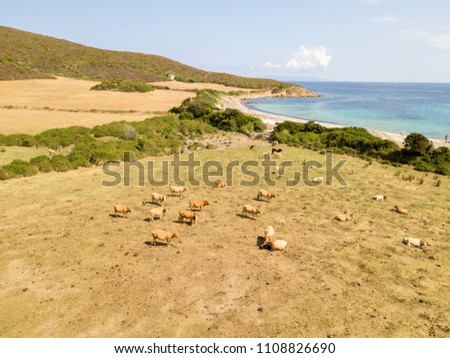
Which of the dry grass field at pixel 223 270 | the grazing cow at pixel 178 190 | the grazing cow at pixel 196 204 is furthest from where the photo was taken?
the grazing cow at pixel 178 190

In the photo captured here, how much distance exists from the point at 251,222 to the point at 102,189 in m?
9.59

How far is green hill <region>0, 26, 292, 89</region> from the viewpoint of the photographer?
Result: 97100mm

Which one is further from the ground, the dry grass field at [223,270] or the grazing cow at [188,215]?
the grazing cow at [188,215]

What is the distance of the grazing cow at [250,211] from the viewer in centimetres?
1496

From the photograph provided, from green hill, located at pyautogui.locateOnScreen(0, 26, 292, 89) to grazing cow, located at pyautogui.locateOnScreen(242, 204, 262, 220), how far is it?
92.0 meters

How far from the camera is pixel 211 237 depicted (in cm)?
1318

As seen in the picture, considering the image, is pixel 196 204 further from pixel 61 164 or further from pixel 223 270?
pixel 61 164

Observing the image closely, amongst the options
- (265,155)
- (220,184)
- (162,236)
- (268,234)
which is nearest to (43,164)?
(220,184)

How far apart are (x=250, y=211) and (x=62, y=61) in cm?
12417

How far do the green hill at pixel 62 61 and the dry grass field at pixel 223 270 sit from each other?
294 ft

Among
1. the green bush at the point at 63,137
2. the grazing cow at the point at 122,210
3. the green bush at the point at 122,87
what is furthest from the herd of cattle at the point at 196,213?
the green bush at the point at 122,87

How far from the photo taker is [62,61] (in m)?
116

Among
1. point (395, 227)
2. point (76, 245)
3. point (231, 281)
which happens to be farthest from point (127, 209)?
point (395, 227)

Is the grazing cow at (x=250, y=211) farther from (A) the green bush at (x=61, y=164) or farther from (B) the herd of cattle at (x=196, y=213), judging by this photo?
(A) the green bush at (x=61, y=164)
